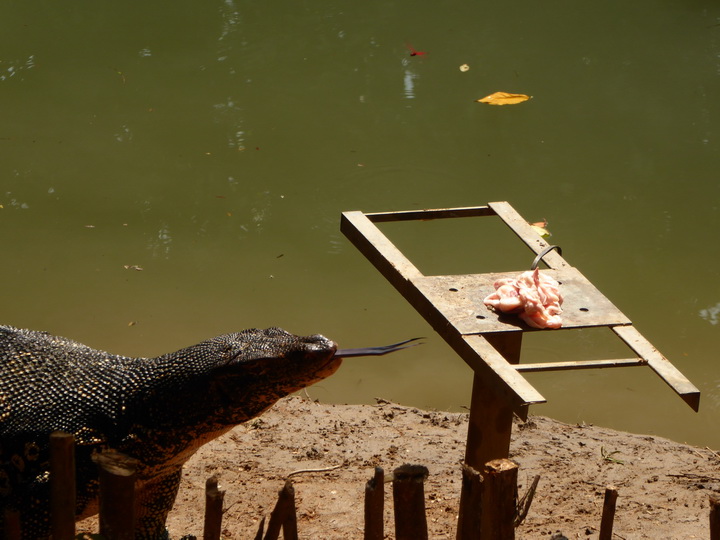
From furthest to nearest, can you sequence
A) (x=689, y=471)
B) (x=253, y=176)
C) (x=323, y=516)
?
1. (x=253, y=176)
2. (x=689, y=471)
3. (x=323, y=516)

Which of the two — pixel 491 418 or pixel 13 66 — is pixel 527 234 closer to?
pixel 491 418

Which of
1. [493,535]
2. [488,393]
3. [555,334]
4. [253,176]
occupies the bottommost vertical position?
[555,334]

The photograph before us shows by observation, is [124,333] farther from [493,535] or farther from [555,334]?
[493,535]

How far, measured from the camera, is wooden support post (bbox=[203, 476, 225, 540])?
8.86 ft

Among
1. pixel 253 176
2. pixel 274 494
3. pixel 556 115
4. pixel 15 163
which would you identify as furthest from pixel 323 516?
pixel 556 115

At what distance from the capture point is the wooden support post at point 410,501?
259 centimetres

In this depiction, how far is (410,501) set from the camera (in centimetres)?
261

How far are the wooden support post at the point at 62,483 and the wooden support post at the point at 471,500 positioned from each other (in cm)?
108

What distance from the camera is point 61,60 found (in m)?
10.5

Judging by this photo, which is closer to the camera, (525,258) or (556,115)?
(525,258)

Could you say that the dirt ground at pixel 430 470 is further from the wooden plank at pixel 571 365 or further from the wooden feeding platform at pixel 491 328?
the wooden plank at pixel 571 365

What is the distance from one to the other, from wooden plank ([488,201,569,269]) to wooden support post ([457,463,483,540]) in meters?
1.89

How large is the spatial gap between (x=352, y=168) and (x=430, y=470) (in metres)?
4.31

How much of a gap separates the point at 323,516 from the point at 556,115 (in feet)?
20.8
